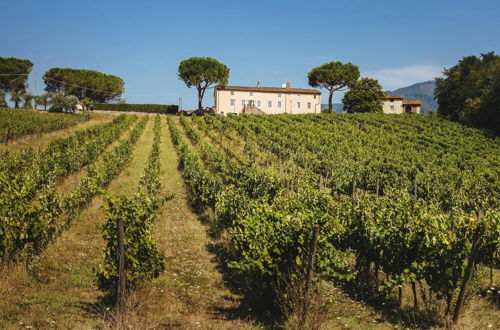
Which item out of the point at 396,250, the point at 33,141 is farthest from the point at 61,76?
the point at 396,250

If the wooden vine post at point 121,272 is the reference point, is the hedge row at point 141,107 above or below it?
above

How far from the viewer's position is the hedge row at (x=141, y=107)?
80.2 meters

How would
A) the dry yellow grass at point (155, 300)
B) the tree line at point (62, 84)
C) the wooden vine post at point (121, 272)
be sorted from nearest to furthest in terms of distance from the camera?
the wooden vine post at point (121, 272) < the dry yellow grass at point (155, 300) < the tree line at point (62, 84)

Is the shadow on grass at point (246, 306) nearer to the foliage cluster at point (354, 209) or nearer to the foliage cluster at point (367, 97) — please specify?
the foliage cluster at point (354, 209)

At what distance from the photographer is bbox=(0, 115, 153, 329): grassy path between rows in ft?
26.5

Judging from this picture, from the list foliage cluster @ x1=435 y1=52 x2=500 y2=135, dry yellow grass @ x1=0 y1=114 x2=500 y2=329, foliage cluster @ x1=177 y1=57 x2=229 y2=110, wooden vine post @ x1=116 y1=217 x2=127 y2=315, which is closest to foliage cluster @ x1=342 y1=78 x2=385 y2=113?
foliage cluster @ x1=435 y1=52 x2=500 y2=135

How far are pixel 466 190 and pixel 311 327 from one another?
21449 mm

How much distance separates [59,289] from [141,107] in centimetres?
7677

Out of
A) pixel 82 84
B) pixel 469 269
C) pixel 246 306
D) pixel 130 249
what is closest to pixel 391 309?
pixel 469 269

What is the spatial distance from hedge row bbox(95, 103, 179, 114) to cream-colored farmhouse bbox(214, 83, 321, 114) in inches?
399

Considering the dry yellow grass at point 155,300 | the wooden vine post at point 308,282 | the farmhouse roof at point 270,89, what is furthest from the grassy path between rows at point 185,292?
the farmhouse roof at point 270,89

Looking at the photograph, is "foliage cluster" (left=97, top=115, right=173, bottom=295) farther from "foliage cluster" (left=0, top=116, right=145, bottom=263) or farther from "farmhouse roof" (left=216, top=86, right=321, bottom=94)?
"farmhouse roof" (left=216, top=86, right=321, bottom=94)

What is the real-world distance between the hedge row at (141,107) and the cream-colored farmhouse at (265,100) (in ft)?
33.3

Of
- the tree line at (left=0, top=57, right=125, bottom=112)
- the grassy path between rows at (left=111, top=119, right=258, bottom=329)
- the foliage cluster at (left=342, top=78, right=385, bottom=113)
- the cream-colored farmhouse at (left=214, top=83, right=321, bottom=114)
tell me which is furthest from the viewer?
the cream-colored farmhouse at (left=214, top=83, right=321, bottom=114)
